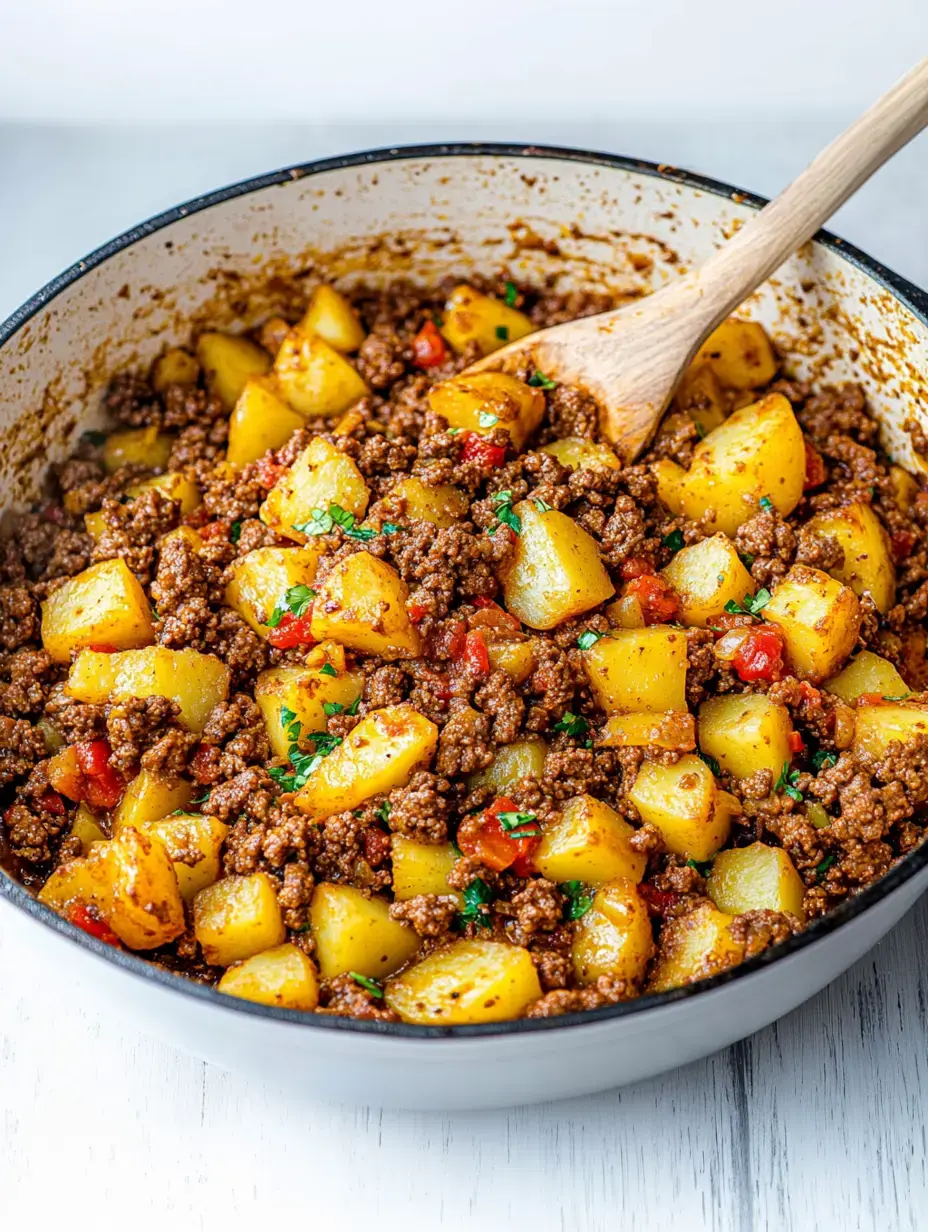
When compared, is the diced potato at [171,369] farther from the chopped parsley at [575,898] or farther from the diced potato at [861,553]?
the chopped parsley at [575,898]

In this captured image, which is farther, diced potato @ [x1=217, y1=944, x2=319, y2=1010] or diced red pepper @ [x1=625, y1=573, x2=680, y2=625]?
diced red pepper @ [x1=625, y1=573, x2=680, y2=625]

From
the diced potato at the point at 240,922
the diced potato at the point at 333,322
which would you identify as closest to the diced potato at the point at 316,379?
the diced potato at the point at 333,322

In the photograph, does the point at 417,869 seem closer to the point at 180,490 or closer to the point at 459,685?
the point at 459,685

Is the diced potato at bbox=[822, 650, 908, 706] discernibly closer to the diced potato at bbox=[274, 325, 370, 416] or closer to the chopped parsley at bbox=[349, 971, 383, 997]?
the chopped parsley at bbox=[349, 971, 383, 997]

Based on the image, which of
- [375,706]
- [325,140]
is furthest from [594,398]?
[325,140]

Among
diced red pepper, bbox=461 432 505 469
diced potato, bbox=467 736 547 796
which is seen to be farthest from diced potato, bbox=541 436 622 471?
diced potato, bbox=467 736 547 796
